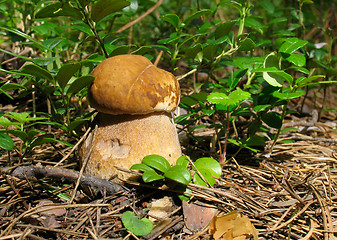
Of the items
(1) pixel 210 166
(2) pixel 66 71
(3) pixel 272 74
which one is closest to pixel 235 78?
(3) pixel 272 74

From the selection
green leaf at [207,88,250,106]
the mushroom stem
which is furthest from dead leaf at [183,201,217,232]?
green leaf at [207,88,250,106]

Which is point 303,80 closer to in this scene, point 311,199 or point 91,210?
point 311,199

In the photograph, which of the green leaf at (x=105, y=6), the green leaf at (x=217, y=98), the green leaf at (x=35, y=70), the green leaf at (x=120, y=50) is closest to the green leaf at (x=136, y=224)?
the green leaf at (x=217, y=98)

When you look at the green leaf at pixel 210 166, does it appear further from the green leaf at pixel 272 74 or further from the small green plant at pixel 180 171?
the green leaf at pixel 272 74

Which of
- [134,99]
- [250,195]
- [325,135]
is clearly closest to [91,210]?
[134,99]

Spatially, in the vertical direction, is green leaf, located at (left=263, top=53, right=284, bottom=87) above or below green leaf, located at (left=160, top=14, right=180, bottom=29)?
below

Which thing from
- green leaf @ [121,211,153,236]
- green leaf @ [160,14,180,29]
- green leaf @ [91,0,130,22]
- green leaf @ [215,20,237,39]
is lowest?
green leaf @ [121,211,153,236]

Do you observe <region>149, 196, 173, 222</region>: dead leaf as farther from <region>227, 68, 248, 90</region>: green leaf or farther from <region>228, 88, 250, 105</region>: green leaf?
<region>227, 68, 248, 90</region>: green leaf
